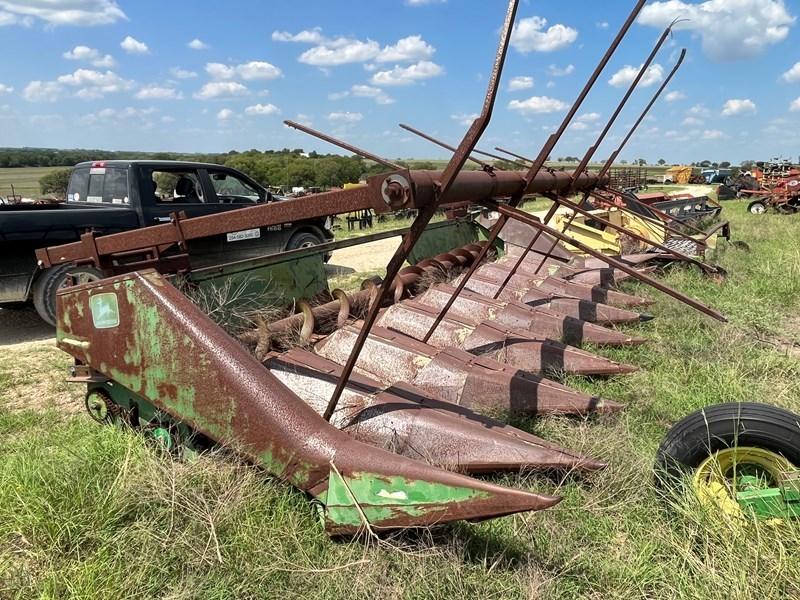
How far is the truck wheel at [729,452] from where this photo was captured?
204 cm

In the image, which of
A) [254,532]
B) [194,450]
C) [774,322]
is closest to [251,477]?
[254,532]

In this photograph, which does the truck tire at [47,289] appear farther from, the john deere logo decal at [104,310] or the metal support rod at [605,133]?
the metal support rod at [605,133]

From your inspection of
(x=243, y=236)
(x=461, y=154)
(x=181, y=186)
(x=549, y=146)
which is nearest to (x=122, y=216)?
(x=181, y=186)

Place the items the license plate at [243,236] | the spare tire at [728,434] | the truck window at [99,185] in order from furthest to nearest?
the license plate at [243,236] < the truck window at [99,185] < the spare tire at [728,434]

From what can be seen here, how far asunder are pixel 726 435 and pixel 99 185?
7.34 meters

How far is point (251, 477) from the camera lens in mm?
2309

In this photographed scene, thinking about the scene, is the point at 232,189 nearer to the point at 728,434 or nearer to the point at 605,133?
the point at 605,133

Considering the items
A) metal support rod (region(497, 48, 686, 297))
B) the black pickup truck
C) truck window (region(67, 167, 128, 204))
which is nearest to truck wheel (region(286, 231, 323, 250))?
the black pickup truck

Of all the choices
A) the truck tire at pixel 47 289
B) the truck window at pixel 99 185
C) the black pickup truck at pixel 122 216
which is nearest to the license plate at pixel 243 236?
the black pickup truck at pixel 122 216


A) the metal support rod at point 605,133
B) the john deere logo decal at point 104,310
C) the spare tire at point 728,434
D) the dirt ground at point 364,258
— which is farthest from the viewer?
the dirt ground at point 364,258

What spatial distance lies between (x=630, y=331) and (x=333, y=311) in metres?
2.74

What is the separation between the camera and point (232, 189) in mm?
8273

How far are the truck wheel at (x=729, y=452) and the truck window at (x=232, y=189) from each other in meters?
7.07

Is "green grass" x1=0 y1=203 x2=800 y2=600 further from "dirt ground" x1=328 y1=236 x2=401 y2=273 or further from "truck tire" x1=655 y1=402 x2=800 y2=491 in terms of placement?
"dirt ground" x1=328 y1=236 x2=401 y2=273
